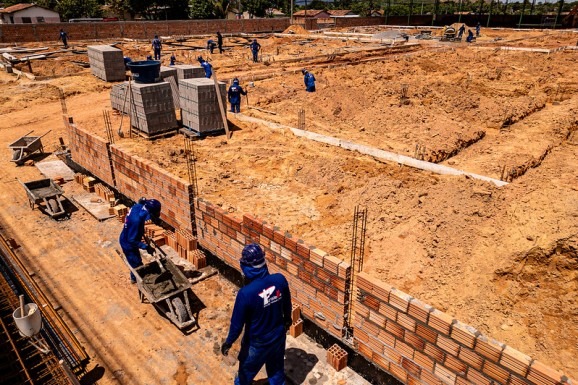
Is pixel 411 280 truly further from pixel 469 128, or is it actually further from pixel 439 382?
pixel 469 128

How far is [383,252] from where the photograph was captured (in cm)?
581

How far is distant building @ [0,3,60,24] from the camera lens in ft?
133

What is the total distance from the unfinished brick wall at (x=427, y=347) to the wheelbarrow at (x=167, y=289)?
1.96 metres

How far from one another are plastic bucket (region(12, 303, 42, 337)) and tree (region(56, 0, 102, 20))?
50430mm

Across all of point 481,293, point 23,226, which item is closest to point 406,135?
point 481,293

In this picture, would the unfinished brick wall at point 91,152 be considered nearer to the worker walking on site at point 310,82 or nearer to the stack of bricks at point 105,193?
the stack of bricks at point 105,193

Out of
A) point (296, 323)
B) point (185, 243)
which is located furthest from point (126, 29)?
point (296, 323)

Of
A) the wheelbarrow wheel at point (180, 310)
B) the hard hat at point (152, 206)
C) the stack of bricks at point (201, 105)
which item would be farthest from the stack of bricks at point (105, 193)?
the wheelbarrow wheel at point (180, 310)

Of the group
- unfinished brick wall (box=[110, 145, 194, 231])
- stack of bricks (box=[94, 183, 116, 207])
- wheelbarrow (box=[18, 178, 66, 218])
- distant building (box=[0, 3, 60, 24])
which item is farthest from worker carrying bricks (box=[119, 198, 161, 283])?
distant building (box=[0, 3, 60, 24])

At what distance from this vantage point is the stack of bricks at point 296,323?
4.57 m

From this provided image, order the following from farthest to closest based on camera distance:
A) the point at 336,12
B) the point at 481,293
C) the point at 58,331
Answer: the point at 336,12 < the point at 481,293 < the point at 58,331

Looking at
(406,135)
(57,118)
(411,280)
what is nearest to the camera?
(411,280)

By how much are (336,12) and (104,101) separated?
62.0m

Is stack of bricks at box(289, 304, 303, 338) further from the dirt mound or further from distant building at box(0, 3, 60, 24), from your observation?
distant building at box(0, 3, 60, 24)
